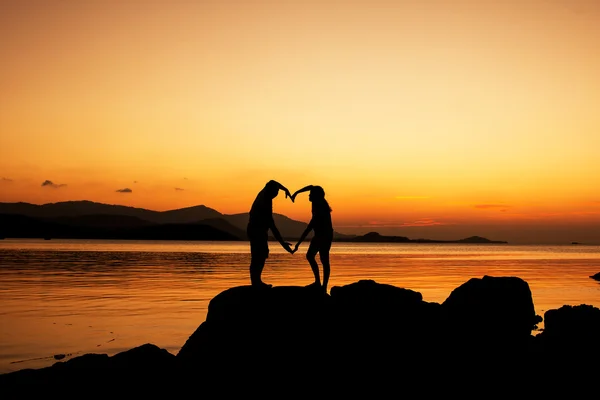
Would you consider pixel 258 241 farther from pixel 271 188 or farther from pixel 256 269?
pixel 271 188

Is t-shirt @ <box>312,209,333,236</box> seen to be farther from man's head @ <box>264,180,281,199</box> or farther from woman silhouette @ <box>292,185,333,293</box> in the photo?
man's head @ <box>264,180,281,199</box>

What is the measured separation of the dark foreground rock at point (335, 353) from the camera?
13.2 m

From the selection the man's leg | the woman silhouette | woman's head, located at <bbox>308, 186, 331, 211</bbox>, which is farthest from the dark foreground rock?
woman's head, located at <bbox>308, 186, 331, 211</bbox>

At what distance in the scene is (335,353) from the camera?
45.4 feet

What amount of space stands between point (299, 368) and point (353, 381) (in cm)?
146

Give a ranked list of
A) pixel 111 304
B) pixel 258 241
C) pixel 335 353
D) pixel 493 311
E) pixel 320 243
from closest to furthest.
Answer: pixel 335 353 → pixel 258 241 → pixel 320 243 → pixel 493 311 → pixel 111 304

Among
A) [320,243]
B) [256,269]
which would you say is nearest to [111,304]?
[320,243]

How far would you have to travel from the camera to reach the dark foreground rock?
1318cm

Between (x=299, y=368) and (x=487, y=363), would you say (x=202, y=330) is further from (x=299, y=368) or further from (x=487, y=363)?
(x=487, y=363)

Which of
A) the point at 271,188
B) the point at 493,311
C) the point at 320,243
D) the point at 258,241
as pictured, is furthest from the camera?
the point at 493,311

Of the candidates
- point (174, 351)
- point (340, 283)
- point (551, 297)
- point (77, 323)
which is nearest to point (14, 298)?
point (77, 323)

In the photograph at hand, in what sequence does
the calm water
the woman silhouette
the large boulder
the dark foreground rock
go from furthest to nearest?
the calm water, the large boulder, the woman silhouette, the dark foreground rock

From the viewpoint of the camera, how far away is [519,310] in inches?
836

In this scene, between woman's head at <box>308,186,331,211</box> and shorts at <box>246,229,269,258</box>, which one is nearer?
shorts at <box>246,229,269,258</box>
